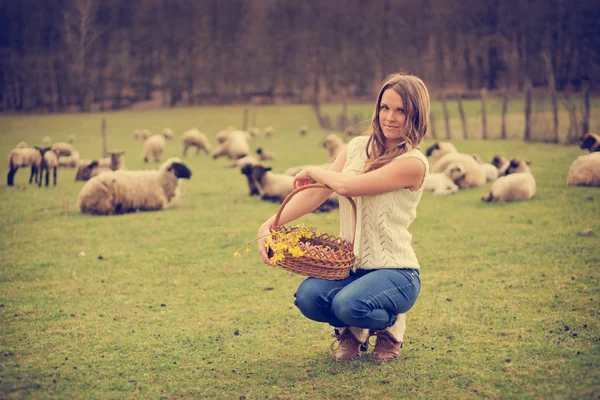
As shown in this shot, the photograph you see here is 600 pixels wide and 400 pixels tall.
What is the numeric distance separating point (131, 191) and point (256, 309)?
6.62 m

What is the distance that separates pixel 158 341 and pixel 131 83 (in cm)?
4855

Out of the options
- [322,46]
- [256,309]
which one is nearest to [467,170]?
[256,309]

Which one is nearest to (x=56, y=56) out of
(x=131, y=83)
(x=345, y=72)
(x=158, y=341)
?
(x=131, y=83)

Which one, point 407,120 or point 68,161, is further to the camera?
point 68,161

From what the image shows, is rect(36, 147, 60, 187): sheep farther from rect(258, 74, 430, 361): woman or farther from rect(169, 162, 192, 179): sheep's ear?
rect(258, 74, 430, 361): woman

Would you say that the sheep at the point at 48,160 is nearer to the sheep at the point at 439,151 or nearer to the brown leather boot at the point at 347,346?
the sheep at the point at 439,151

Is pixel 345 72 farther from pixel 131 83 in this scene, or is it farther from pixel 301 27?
pixel 131 83

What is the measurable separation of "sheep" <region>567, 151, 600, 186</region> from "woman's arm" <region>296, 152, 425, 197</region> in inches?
396

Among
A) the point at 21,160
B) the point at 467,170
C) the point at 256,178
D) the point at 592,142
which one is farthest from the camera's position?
the point at 21,160

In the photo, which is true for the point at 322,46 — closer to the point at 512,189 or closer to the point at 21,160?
the point at 21,160

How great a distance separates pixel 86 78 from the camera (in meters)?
36.0

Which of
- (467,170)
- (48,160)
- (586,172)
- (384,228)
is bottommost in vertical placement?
(48,160)

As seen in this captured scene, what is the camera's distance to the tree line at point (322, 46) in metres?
49.9

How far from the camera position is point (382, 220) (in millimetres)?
4211
